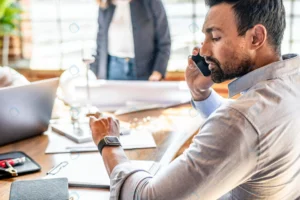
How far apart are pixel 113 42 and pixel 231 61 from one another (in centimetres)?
180

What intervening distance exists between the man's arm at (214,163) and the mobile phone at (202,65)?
54 cm

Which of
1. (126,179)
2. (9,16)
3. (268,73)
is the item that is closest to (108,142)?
(126,179)

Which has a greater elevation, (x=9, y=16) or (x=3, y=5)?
(x=3, y=5)

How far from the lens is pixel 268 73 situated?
1250 millimetres

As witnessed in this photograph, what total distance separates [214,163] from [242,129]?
0.10 meters

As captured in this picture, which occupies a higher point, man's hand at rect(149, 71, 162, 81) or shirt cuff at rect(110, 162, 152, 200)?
shirt cuff at rect(110, 162, 152, 200)

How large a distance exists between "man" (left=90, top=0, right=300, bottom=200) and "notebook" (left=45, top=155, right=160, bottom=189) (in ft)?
0.54

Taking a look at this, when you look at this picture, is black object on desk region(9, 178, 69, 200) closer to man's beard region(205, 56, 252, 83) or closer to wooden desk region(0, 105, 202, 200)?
wooden desk region(0, 105, 202, 200)

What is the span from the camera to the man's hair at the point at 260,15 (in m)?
1.22

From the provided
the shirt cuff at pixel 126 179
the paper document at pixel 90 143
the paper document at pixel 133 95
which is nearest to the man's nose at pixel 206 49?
the shirt cuff at pixel 126 179

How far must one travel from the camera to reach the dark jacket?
2957mm

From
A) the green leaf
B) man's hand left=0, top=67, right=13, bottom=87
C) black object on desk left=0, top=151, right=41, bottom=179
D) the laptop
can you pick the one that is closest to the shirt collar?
black object on desk left=0, top=151, right=41, bottom=179

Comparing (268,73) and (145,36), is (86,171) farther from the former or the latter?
(145,36)

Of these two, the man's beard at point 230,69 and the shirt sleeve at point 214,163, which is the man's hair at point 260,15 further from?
the shirt sleeve at point 214,163
